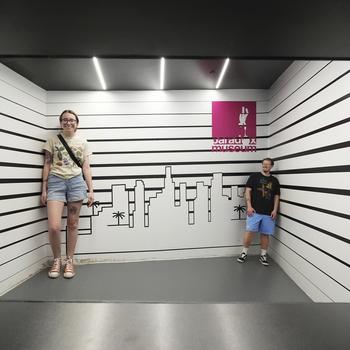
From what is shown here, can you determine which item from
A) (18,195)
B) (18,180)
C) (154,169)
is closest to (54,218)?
(18,195)

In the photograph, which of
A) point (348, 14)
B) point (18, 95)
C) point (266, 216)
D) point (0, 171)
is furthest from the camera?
point (266, 216)

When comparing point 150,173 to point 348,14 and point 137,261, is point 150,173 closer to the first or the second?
point 137,261

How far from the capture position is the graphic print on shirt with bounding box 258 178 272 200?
345cm

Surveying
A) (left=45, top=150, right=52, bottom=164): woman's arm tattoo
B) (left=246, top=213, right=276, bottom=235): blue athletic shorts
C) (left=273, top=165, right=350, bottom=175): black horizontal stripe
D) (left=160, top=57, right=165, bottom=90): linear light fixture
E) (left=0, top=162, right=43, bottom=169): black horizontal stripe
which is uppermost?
(left=160, top=57, right=165, bottom=90): linear light fixture

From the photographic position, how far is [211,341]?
1.34ft

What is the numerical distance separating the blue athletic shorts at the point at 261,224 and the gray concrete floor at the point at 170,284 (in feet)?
1.57

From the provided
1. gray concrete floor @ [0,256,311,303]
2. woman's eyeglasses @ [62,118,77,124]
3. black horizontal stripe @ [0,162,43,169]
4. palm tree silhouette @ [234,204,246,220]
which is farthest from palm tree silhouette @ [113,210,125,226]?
palm tree silhouette @ [234,204,246,220]

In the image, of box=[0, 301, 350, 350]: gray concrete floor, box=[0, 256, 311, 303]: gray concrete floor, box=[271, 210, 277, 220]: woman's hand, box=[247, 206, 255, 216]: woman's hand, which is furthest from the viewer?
box=[247, 206, 255, 216]: woman's hand

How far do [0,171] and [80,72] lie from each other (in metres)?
1.46

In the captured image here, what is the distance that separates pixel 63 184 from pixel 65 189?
0.07m

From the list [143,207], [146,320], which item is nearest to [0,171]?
[143,207]

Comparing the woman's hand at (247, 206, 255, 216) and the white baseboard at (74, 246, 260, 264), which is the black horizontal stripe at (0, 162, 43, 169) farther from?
the woman's hand at (247, 206, 255, 216)

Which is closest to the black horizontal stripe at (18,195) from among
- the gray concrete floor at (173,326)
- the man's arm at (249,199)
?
the gray concrete floor at (173,326)

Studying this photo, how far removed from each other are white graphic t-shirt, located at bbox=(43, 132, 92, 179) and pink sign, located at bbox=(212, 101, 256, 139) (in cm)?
192
